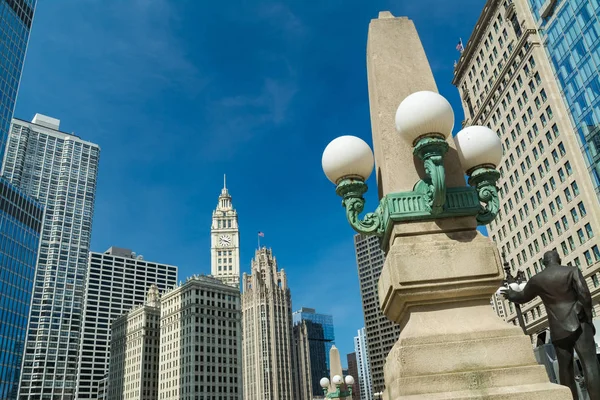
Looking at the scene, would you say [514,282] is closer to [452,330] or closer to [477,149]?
[477,149]

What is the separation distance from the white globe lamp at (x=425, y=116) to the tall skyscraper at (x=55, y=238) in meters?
162

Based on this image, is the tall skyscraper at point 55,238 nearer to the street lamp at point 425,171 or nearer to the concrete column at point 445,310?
the street lamp at point 425,171

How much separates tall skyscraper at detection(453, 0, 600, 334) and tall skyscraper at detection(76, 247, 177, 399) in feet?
466

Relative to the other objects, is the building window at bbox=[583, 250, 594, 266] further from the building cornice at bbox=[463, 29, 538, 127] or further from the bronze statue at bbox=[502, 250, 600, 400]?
the bronze statue at bbox=[502, 250, 600, 400]

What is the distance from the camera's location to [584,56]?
47.1m

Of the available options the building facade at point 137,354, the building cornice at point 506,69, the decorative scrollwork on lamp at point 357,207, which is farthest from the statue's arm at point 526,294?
the building facade at point 137,354

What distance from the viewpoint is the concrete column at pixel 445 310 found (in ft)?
14.5

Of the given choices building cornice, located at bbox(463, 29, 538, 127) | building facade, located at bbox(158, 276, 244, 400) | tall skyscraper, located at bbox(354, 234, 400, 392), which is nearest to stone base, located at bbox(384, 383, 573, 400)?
building cornice, located at bbox(463, 29, 538, 127)

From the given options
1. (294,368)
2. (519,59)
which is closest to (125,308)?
(294,368)

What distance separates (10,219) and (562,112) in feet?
279

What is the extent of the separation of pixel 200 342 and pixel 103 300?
294ft

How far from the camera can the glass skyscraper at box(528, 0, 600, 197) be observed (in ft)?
149

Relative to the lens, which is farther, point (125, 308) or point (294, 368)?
point (125, 308)

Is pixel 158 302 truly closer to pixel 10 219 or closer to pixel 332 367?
pixel 10 219
